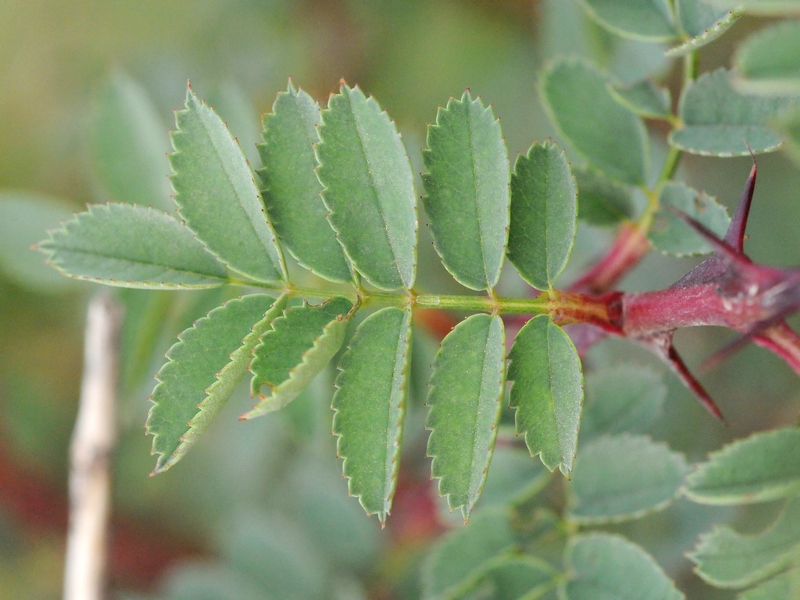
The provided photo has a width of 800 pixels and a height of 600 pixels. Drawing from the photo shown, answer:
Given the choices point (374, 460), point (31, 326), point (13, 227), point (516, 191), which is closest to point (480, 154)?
point (516, 191)

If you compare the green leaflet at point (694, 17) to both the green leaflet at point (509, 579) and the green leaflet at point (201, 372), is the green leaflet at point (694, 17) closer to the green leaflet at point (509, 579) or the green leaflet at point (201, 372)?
the green leaflet at point (201, 372)

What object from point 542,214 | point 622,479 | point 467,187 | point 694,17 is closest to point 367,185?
point 467,187

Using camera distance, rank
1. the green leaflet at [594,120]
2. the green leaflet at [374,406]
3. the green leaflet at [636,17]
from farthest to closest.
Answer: the green leaflet at [594,120] < the green leaflet at [636,17] < the green leaflet at [374,406]

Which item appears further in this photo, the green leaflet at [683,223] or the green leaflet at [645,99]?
the green leaflet at [645,99]

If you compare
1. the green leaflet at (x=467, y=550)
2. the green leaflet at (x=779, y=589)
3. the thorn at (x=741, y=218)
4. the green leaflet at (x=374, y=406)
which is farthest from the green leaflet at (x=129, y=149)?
the green leaflet at (x=779, y=589)

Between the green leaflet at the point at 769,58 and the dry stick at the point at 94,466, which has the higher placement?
the green leaflet at the point at 769,58

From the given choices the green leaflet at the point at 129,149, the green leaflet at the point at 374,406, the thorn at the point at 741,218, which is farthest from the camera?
the green leaflet at the point at 129,149

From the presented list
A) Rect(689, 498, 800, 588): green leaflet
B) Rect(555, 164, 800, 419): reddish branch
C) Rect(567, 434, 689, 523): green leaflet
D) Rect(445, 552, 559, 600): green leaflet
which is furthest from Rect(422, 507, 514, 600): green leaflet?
Rect(555, 164, 800, 419): reddish branch

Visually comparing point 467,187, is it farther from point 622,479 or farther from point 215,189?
point 622,479

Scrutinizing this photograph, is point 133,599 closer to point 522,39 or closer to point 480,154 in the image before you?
point 480,154
